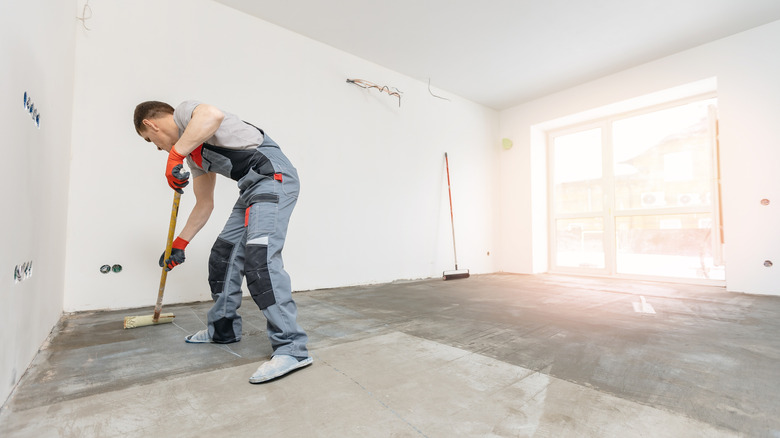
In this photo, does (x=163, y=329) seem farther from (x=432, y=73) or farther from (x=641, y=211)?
(x=641, y=211)

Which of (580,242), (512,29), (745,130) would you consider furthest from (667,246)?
(512,29)

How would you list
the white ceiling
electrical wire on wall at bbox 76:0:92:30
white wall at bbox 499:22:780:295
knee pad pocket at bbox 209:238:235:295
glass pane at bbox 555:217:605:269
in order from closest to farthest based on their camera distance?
1. knee pad pocket at bbox 209:238:235:295
2. electrical wire on wall at bbox 76:0:92:30
3. the white ceiling
4. white wall at bbox 499:22:780:295
5. glass pane at bbox 555:217:605:269

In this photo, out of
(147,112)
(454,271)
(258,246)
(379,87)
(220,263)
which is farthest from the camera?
(454,271)

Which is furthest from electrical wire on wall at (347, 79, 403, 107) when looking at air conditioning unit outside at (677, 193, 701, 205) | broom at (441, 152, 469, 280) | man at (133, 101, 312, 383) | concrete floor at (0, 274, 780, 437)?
air conditioning unit outside at (677, 193, 701, 205)

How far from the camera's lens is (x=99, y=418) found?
957mm

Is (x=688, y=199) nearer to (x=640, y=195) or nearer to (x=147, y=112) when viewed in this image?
(x=640, y=195)

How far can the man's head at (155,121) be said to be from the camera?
1.47 metres

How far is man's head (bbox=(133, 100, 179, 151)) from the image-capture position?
1472 mm

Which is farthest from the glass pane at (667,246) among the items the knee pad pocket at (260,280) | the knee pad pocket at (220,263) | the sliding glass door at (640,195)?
the knee pad pocket at (220,263)

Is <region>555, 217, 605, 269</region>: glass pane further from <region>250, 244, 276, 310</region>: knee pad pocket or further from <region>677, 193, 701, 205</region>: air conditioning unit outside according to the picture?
<region>250, 244, 276, 310</region>: knee pad pocket

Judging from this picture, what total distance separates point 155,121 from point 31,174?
485 millimetres

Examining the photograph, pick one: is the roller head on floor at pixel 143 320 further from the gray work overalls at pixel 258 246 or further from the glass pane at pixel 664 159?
the glass pane at pixel 664 159

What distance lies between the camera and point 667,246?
4.34m

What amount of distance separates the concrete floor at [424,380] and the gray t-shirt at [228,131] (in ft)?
3.06
